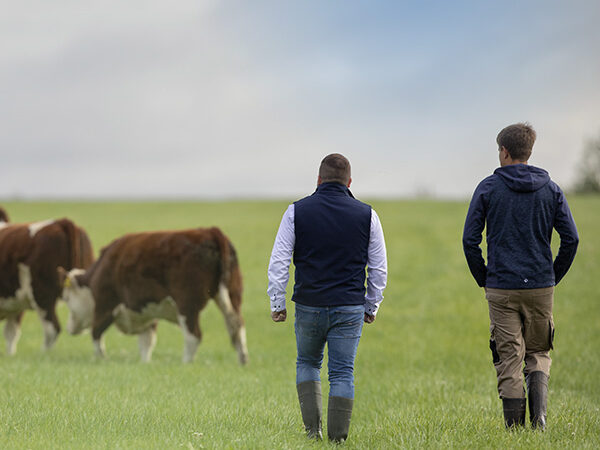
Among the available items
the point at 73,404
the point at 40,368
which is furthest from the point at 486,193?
the point at 40,368

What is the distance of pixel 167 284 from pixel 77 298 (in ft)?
9.08

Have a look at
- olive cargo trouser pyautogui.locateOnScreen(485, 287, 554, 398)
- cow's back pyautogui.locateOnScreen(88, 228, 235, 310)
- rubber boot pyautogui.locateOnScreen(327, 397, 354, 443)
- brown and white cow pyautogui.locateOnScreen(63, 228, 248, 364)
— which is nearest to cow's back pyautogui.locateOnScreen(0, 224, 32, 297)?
brown and white cow pyautogui.locateOnScreen(63, 228, 248, 364)

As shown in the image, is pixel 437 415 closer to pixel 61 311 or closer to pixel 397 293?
pixel 397 293

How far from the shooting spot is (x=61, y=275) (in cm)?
1402

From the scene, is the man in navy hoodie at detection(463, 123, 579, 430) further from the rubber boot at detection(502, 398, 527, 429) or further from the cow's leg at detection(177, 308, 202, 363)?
the cow's leg at detection(177, 308, 202, 363)

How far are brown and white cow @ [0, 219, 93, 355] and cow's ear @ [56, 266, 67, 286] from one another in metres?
0.08

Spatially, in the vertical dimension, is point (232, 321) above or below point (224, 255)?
below

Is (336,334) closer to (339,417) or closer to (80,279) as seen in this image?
(339,417)

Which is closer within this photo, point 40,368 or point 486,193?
point 486,193

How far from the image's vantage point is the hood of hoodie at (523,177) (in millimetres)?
6316

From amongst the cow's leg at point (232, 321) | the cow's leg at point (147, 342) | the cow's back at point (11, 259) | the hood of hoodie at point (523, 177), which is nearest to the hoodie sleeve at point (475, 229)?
the hood of hoodie at point (523, 177)

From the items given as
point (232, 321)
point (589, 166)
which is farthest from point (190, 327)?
point (589, 166)

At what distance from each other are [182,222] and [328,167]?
33.6 metres

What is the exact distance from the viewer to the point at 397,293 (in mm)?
21609
